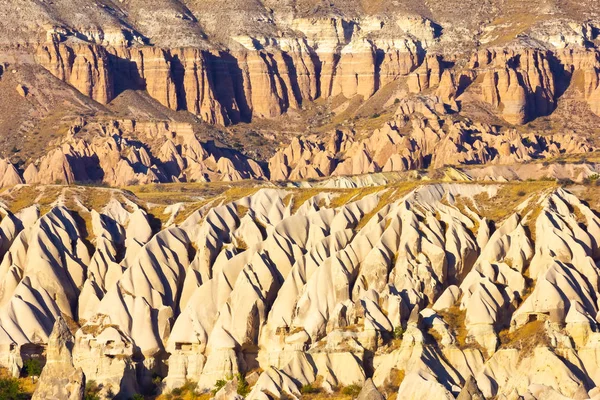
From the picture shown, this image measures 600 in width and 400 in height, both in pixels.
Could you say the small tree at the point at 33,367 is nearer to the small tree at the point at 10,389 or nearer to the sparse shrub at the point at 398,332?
the small tree at the point at 10,389

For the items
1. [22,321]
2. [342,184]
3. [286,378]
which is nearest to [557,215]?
[286,378]

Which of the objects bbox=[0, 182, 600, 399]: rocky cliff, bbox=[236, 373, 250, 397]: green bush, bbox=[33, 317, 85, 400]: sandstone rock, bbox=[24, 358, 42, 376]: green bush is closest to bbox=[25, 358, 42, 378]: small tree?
bbox=[24, 358, 42, 376]: green bush

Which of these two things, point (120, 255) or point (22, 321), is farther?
point (120, 255)

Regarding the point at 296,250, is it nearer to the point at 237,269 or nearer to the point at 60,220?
the point at 237,269

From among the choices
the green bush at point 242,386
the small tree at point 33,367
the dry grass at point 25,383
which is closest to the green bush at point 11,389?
the dry grass at point 25,383

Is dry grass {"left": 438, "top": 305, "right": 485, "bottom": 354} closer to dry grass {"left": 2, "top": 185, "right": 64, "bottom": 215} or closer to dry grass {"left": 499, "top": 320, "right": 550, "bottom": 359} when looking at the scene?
dry grass {"left": 499, "top": 320, "right": 550, "bottom": 359}

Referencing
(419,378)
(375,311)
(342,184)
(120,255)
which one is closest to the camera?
(419,378)

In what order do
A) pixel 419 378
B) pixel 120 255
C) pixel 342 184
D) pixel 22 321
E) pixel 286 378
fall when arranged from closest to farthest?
pixel 419 378, pixel 286 378, pixel 22 321, pixel 120 255, pixel 342 184
